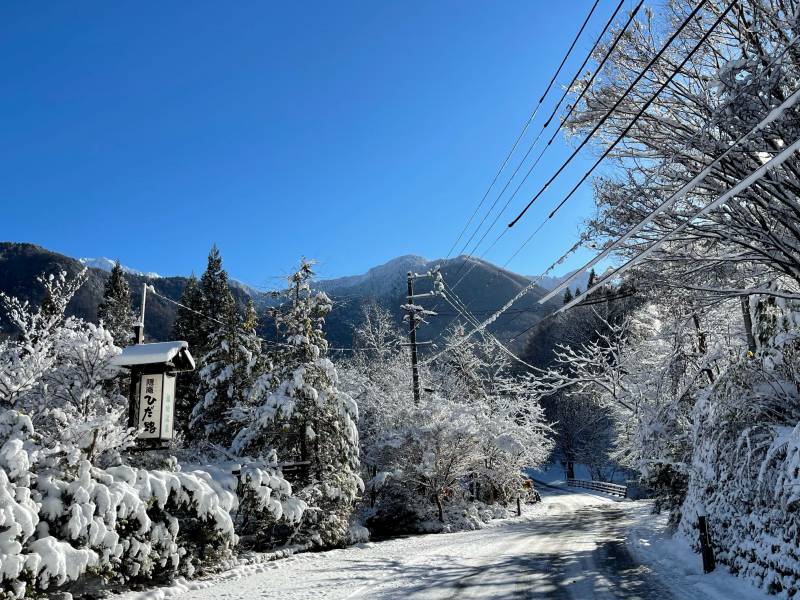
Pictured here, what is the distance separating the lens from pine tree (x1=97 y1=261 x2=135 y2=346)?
29.6 metres

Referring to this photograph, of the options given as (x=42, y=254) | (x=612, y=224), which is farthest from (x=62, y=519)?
(x=42, y=254)

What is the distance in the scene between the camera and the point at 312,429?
46.8 feet

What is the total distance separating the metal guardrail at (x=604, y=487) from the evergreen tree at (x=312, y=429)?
82.9 feet

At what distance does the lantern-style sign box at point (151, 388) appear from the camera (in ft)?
34.6

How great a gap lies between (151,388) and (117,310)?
90.3 ft

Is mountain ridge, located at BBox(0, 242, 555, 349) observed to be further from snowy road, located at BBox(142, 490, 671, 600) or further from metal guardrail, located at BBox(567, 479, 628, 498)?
metal guardrail, located at BBox(567, 479, 628, 498)

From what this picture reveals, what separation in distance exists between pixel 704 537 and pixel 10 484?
34.2 feet

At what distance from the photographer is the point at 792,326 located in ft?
28.5

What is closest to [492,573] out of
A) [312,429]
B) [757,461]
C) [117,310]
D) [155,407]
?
[757,461]

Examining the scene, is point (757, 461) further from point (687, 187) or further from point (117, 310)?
point (117, 310)

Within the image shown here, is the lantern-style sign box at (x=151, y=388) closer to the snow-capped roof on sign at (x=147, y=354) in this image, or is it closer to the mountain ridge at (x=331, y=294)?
the snow-capped roof on sign at (x=147, y=354)

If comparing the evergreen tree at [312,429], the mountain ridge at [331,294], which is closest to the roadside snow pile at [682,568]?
the mountain ridge at [331,294]

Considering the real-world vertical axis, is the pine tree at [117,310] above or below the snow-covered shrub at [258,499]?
above

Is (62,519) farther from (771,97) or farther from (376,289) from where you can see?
(376,289)
